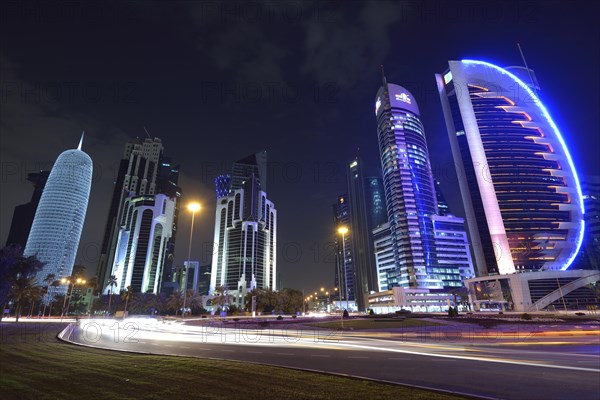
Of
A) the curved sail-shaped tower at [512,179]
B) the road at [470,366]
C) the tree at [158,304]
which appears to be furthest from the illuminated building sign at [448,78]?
the road at [470,366]

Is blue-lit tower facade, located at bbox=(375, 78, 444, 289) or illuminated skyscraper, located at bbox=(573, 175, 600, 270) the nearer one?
illuminated skyscraper, located at bbox=(573, 175, 600, 270)

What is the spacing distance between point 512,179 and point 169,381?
593ft

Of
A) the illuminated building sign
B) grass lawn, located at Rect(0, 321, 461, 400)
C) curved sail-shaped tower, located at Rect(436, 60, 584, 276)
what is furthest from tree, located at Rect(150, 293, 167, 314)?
the illuminated building sign

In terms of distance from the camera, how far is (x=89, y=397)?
8367 mm

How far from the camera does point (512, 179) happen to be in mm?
152375

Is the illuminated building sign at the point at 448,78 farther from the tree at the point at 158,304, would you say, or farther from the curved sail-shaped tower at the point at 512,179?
the tree at the point at 158,304

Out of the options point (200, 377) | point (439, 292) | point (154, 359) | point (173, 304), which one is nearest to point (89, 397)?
point (200, 377)

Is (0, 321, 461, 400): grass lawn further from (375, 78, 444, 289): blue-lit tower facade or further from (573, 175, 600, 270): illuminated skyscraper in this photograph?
(573, 175, 600, 270): illuminated skyscraper

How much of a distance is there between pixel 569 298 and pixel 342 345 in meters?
149

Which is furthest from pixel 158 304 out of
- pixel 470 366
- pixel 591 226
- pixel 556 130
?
pixel 556 130

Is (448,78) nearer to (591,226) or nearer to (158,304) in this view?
(591,226)

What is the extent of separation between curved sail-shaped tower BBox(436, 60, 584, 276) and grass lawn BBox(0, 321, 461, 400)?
16444 centimetres

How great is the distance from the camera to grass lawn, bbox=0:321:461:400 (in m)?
8.52

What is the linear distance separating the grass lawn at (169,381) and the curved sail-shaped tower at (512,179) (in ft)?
539
